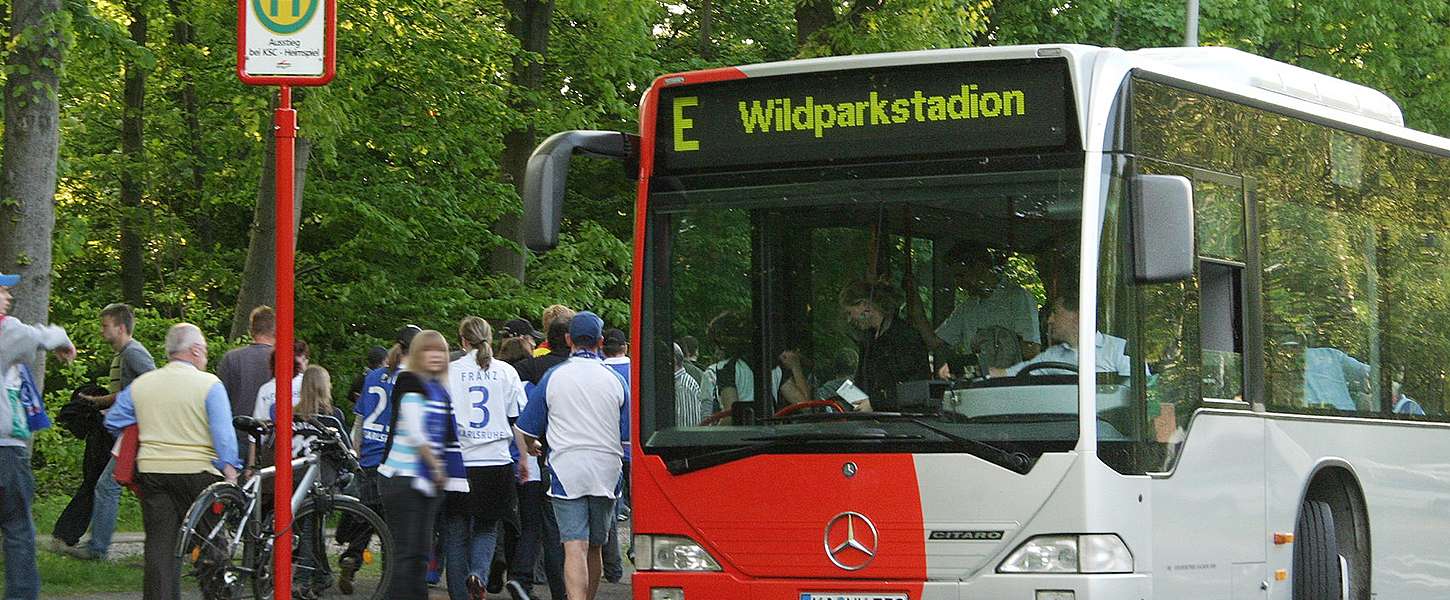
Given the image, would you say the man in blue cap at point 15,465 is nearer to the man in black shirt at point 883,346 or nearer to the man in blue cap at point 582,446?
the man in blue cap at point 582,446

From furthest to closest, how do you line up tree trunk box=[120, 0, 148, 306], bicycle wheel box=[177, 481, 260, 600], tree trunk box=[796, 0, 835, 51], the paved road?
tree trunk box=[120, 0, 148, 306]
tree trunk box=[796, 0, 835, 51]
the paved road
bicycle wheel box=[177, 481, 260, 600]

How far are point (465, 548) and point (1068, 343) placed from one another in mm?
5081

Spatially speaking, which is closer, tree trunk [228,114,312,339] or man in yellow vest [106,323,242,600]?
man in yellow vest [106,323,242,600]

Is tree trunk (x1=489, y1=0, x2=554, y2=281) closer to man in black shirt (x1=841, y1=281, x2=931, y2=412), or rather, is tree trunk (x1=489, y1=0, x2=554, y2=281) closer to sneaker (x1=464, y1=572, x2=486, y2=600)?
sneaker (x1=464, y1=572, x2=486, y2=600)

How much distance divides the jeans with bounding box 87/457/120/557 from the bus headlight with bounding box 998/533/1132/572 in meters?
7.39

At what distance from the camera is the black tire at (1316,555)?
32.6 ft

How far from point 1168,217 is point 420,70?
18448 mm

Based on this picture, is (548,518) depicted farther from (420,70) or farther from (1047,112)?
(420,70)

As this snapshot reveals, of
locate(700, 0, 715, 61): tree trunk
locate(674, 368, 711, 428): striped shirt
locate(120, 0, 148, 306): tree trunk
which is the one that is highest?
locate(700, 0, 715, 61): tree trunk

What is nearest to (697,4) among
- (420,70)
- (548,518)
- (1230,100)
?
(420,70)

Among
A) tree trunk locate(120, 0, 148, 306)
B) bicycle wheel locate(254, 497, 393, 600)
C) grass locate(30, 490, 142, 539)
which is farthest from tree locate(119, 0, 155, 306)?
bicycle wheel locate(254, 497, 393, 600)

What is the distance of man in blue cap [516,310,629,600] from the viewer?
11602 mm

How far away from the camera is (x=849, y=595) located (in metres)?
8.49

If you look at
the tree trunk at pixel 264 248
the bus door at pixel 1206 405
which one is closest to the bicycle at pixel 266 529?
the bus door at pixel 1206 405
